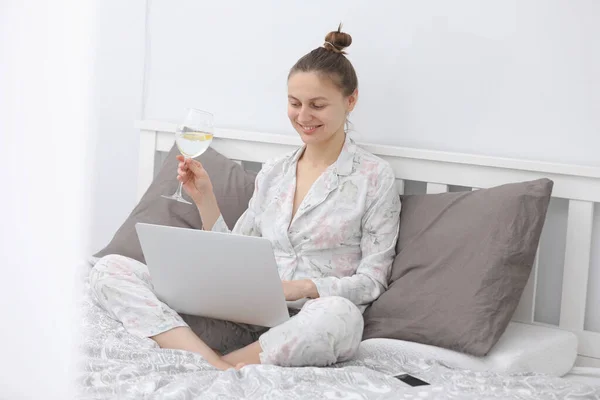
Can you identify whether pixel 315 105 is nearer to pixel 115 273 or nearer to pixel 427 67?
pixel 427 67

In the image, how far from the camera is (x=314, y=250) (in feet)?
5.96

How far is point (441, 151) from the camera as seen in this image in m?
1.90

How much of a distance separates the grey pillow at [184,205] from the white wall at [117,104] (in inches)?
12.8

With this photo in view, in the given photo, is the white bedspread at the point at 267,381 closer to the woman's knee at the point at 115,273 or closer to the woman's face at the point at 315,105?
the woman's knee at the point at 115,273

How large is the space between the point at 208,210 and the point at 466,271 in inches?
22.1

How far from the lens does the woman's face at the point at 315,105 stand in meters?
1.83

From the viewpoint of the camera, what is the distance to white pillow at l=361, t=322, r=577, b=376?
1.58m

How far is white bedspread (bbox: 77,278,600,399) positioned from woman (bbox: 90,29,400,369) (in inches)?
4.5

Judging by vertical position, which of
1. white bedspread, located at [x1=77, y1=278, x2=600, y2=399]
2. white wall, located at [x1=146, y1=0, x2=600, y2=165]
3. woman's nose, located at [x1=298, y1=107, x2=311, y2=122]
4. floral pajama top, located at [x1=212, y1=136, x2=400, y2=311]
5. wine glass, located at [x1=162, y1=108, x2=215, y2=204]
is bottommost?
white bedspread, located at [x1=77, y1=278, x2=600, y2=399]

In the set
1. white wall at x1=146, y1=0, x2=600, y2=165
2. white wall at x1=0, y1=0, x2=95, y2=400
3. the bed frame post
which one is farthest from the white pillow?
the bed frame post

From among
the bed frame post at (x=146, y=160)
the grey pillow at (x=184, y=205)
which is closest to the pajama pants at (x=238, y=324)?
the grey pillow at (x=184, y=205)

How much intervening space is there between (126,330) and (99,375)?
0.26 m

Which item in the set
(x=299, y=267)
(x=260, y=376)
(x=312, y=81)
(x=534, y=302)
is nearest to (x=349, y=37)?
(x=312, y=81)

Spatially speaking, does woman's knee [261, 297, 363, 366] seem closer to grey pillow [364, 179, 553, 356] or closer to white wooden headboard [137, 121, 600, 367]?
grey pillow [364, 179, 553, 356]
